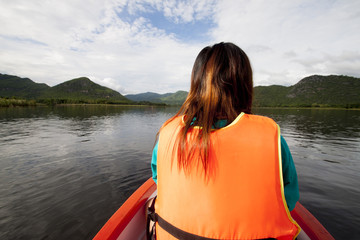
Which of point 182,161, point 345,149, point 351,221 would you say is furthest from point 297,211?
point 345,149

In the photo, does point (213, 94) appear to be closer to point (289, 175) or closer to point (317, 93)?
point (289, 175)

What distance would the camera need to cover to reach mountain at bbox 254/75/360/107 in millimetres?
111994

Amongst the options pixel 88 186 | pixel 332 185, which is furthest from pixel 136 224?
pixel 332 185

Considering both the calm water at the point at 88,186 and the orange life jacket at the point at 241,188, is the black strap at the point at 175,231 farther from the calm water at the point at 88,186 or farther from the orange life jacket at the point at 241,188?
the calm water at the point at 88,186

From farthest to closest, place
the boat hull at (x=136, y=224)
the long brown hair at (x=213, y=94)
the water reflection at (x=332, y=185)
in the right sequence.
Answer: the water reflection at (x=332, y=185)
the boat hull at (x=136, y=224)
the long brown hair at (x=213, y=94)

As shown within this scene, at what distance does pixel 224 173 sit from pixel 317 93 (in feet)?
569

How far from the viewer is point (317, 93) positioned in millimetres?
134875

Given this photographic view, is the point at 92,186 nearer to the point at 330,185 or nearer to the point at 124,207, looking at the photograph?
the point at 124,207

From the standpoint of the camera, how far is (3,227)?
14.1 ft

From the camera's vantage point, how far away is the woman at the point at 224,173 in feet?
4.24

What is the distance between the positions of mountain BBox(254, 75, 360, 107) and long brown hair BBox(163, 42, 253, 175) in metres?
117

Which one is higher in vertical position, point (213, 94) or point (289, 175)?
point (213, 94)

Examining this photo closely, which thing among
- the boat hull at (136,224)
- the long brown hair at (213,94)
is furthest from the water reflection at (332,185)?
the long brown hair at (213,94)

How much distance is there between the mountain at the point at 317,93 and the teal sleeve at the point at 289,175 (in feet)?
383
